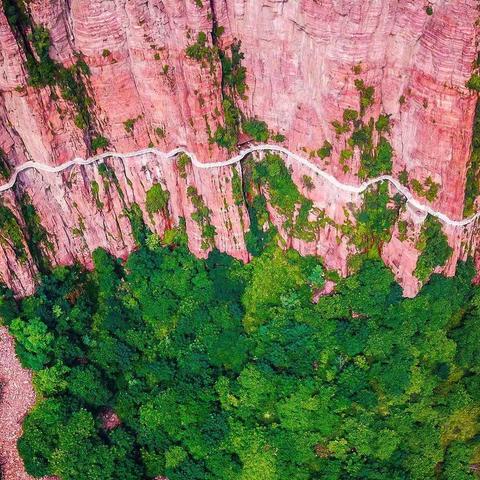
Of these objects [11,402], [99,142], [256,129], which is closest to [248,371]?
[256,129]

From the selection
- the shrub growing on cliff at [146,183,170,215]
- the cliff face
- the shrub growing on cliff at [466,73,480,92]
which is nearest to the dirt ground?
the cliff face

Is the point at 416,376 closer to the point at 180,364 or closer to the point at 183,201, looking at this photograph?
the point at 180,364

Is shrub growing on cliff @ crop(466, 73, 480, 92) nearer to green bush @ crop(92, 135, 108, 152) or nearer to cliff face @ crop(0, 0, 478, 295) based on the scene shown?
cliff face @ crop(0, 0, 478, 295)

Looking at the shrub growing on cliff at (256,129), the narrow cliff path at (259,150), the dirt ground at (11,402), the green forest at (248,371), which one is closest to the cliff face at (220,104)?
the narrow cliff path at (259,150)

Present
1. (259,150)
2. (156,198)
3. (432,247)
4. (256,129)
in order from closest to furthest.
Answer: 1. (432,247)
2. (256,129)
3. (259,150)
4. (156,198)

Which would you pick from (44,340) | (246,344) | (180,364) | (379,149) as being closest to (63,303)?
(44,340)

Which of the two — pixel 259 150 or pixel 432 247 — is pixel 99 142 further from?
pixel 432 247
